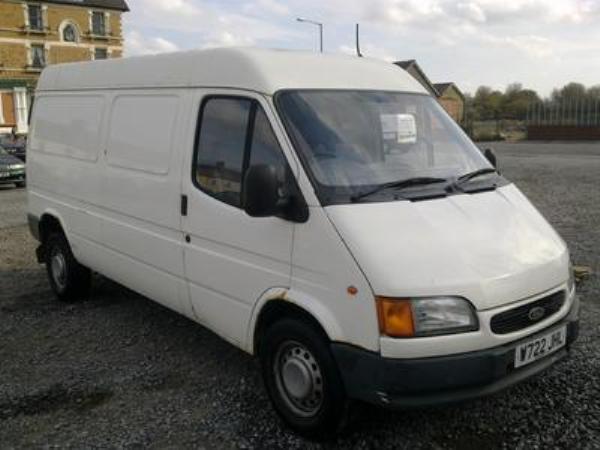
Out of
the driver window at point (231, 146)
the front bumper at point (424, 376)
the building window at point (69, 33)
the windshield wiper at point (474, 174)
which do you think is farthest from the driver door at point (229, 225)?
the building window at point (69, 33)

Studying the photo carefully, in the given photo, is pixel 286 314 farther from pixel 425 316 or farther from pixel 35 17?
pixel 35 17

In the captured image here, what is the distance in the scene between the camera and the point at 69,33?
57094 mm

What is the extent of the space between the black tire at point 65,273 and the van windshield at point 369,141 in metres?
3.73

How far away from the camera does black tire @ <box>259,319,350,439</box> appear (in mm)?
3521

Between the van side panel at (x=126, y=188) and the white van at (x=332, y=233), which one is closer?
the white van at (x=332, y=233)

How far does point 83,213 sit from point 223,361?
2.16 metres

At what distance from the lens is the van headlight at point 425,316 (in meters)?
3.21

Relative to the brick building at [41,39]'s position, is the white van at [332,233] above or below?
below

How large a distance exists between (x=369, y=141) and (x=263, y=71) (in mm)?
802

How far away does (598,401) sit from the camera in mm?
4207

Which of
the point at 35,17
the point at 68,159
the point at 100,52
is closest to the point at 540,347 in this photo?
the point at 68,159

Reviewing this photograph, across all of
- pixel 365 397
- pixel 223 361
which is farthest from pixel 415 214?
pixel 223 361

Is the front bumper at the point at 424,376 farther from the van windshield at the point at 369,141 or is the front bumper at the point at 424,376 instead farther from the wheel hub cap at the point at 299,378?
the van windshield at the point at 369,141

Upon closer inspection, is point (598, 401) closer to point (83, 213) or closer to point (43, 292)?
point (83, 213)
